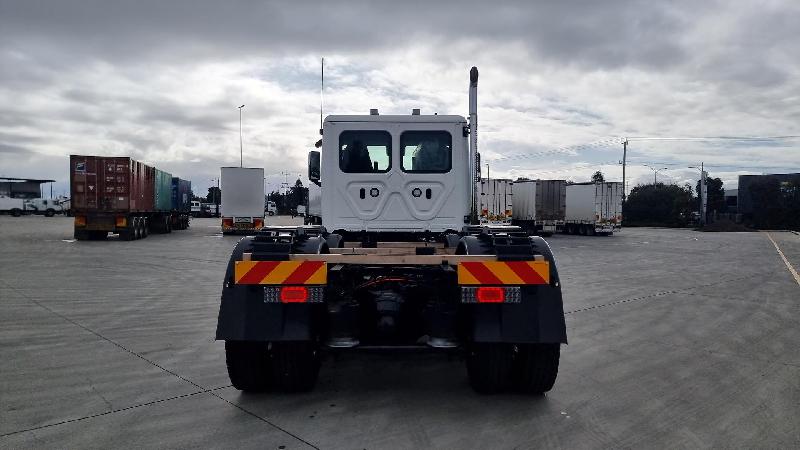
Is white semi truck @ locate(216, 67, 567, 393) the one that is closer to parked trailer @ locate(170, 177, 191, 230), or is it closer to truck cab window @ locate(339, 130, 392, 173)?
truck cab window @ locate(339, 130, 392, 173)

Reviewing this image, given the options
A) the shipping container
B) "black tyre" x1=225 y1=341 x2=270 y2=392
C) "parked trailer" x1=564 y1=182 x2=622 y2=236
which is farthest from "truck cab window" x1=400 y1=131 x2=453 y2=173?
the shipping container

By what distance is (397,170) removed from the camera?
23.9 feet

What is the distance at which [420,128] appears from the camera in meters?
7.27

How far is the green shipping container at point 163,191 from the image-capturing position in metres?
33.8

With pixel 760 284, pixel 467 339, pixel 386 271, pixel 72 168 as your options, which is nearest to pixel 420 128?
pixel 386 271

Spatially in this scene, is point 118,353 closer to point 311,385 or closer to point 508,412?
point 311,385

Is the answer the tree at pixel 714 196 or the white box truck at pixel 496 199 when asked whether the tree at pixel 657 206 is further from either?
the white box truck at pixel 496 199

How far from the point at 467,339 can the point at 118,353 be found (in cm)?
431

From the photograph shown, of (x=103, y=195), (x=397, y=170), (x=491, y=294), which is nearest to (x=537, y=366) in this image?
(x=491, y=294)

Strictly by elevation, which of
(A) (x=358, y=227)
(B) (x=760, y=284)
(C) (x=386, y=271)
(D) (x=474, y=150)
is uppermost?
(D) (x=474, y=150)

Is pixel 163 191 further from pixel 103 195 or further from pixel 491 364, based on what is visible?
pixel 491 364

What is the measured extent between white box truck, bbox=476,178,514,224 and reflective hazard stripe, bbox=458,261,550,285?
3192 centimetres

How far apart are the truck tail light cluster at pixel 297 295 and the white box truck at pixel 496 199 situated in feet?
106

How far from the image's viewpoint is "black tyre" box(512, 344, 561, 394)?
17.2 feet
